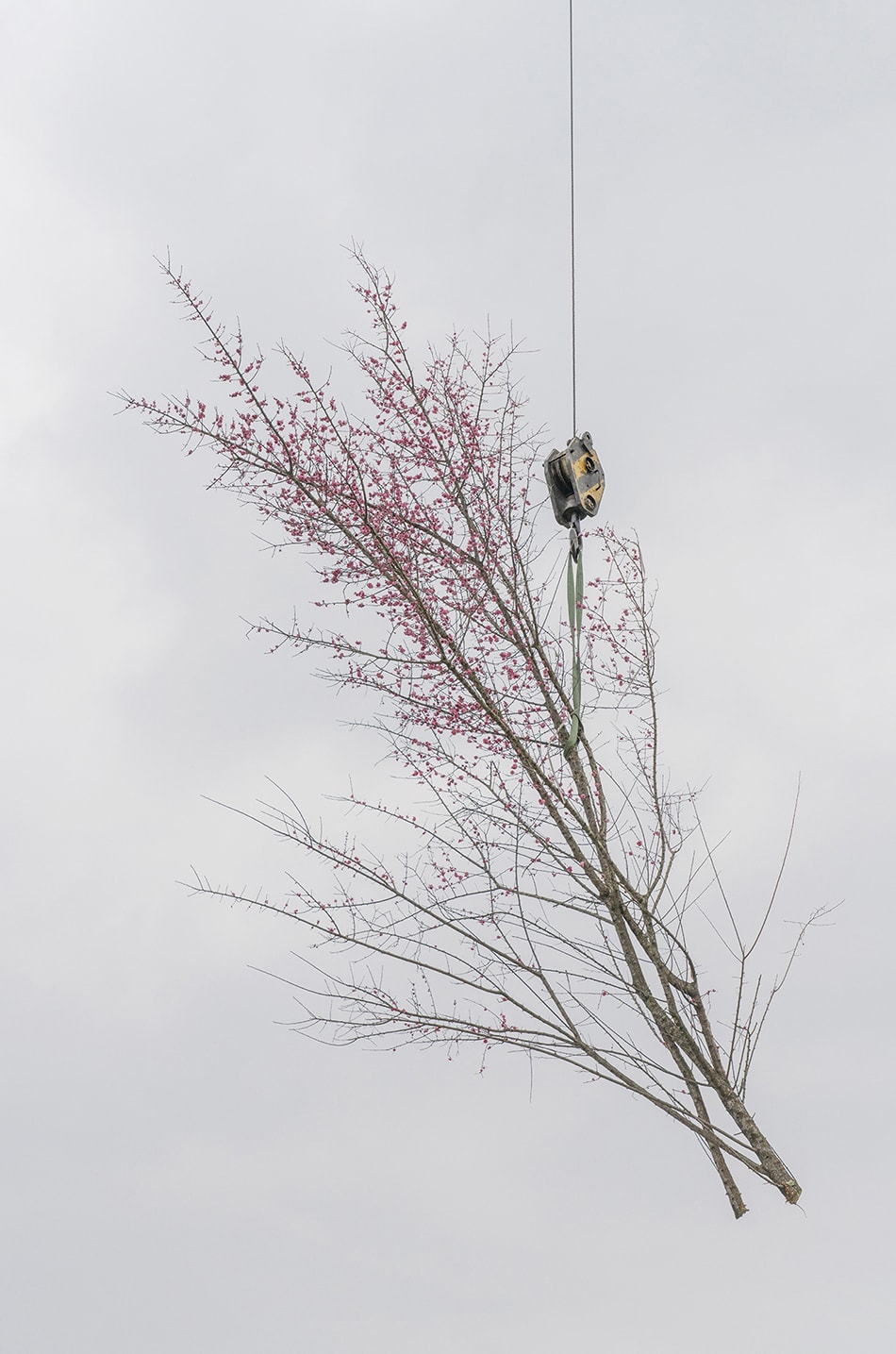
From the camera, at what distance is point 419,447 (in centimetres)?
529

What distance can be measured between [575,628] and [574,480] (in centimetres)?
57

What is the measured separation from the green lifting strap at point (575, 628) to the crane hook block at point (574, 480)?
0.14m

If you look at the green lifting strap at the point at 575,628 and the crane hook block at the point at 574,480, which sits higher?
the crane hook block at the point at 574,480

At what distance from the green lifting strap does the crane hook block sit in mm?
138

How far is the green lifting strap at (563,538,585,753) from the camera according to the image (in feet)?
16.2

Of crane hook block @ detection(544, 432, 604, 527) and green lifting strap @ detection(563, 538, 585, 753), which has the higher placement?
crane hook block @ detection(544, 432, 604, 527)

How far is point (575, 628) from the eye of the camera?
5.11m

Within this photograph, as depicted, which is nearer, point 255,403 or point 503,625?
point 255,403

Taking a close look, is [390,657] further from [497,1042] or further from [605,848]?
[497,1042]

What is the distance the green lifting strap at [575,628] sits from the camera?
4945 millimetres

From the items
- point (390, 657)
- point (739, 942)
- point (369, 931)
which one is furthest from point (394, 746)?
point (739, 942)

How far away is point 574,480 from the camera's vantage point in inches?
203

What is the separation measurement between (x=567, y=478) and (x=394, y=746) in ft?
3.99

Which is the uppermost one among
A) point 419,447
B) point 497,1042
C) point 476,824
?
point 419,447
